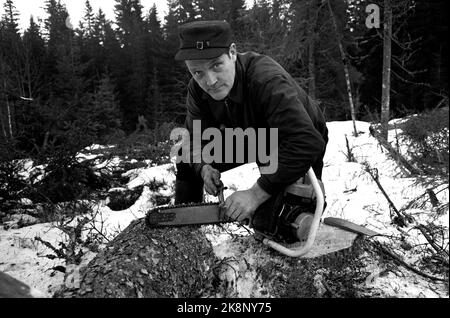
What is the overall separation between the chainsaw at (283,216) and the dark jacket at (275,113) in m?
0.11

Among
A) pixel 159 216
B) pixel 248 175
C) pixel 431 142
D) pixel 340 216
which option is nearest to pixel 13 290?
pixel 159 216

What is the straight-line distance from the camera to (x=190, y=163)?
270 cm

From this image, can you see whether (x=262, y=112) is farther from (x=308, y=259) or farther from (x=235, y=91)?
(x=308, y=259)

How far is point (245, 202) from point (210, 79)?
84 cm

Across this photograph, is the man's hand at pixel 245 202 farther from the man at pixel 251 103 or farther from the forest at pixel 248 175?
the forest at pixel 248 175

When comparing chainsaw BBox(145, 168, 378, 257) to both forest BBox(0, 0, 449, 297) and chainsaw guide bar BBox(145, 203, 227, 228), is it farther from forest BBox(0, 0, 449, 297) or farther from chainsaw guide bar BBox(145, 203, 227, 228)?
forest BBox(0, 0, 449, 297)

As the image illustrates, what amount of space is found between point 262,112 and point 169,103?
2734 centimetres

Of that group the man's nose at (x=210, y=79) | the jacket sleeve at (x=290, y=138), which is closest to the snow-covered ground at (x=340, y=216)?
the jacket sleeve at (x=290, y=138)

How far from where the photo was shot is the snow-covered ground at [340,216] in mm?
2027

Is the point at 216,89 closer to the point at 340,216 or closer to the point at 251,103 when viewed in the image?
the point at 251,103

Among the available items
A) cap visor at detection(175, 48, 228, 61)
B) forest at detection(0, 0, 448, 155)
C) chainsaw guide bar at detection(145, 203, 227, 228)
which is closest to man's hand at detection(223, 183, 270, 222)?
chainsaw guide bar at detection(145, 203, 227, 228)

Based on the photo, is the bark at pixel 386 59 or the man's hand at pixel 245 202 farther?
the bark at pixel 386 59

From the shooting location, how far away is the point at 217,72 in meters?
2.15
